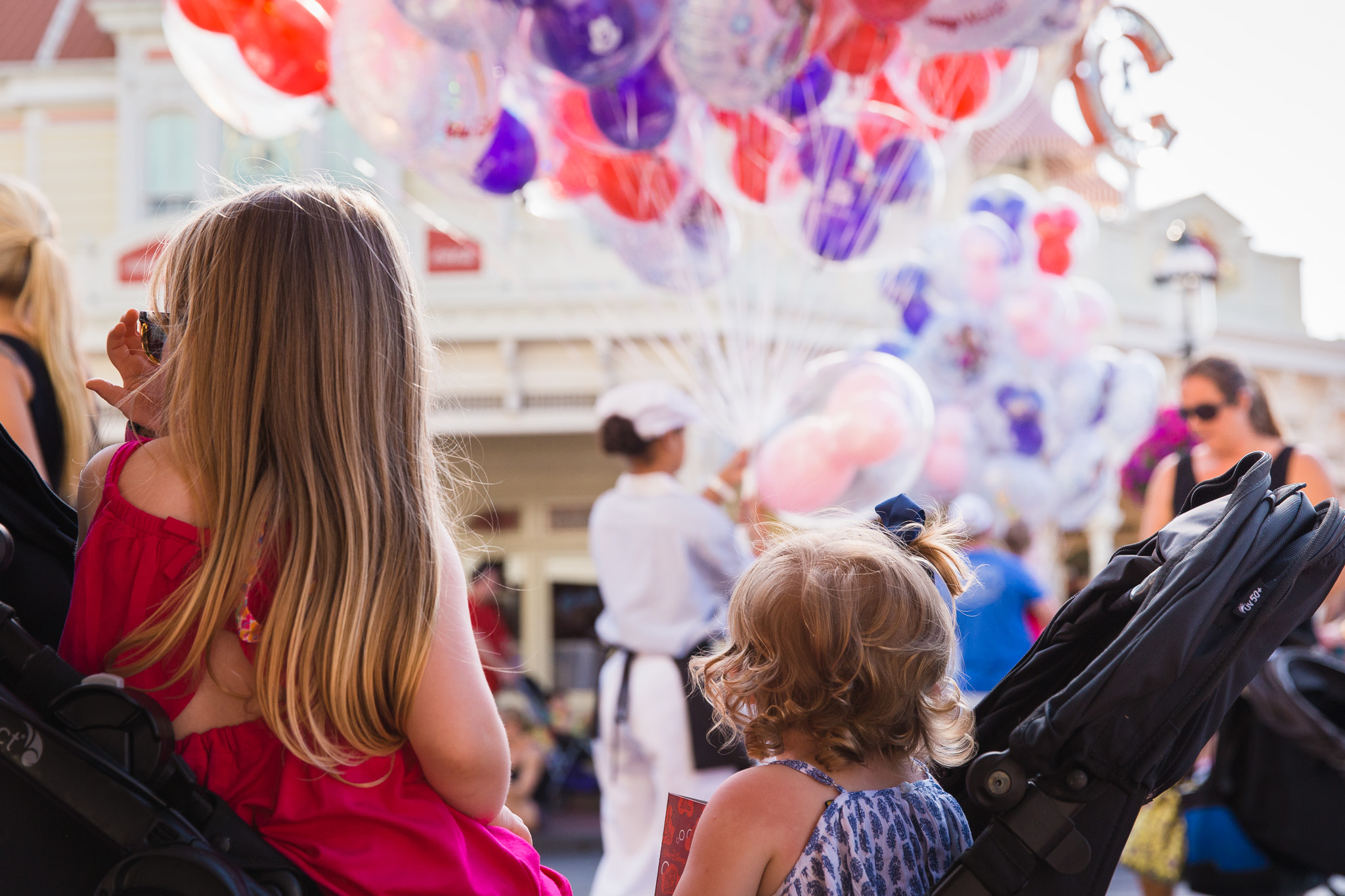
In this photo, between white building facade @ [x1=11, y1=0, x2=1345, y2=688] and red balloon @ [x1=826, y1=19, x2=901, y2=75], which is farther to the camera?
white building facade @ [x1=11, y1=0, x2=1345, y2=688]

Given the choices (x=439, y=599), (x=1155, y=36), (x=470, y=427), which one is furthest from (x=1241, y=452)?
(x=470, y=427)

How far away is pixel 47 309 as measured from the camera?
2.43 metres

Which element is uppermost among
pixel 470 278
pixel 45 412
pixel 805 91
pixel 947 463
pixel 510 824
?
pixel 805 91

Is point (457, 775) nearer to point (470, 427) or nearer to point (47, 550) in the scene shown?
point (47, 550)

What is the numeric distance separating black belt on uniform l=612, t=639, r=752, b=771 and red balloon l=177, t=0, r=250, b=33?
2726 millimetres

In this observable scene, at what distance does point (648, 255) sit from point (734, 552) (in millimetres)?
1577

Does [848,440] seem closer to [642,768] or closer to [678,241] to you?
[678,241]

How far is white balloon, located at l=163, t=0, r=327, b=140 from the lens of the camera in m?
4.45

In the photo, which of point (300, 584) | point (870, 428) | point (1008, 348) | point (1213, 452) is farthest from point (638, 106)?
point (1008, 348)

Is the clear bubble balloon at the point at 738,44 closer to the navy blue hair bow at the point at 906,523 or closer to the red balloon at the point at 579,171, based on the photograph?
the red balloon at the point at 579,171

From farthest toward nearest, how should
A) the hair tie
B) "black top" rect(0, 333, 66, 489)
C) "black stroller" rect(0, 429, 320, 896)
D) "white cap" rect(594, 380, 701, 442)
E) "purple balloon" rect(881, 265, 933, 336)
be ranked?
"purple balloon" rect(881, 265, 933, 336) < "white cap" rect(594, 380, 701, 442) < "black top" rect(0, 333, 66, 489) < the hair tie < "black stroller" rect(0, 429, 320, 896)

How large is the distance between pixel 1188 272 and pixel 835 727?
8.67m

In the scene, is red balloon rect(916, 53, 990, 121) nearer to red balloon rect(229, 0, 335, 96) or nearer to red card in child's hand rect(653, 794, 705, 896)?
red balloon rect(229, 0, 335, 96)

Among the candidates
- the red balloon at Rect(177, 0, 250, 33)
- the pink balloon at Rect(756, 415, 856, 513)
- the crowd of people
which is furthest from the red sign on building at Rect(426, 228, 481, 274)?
the crowd of people
